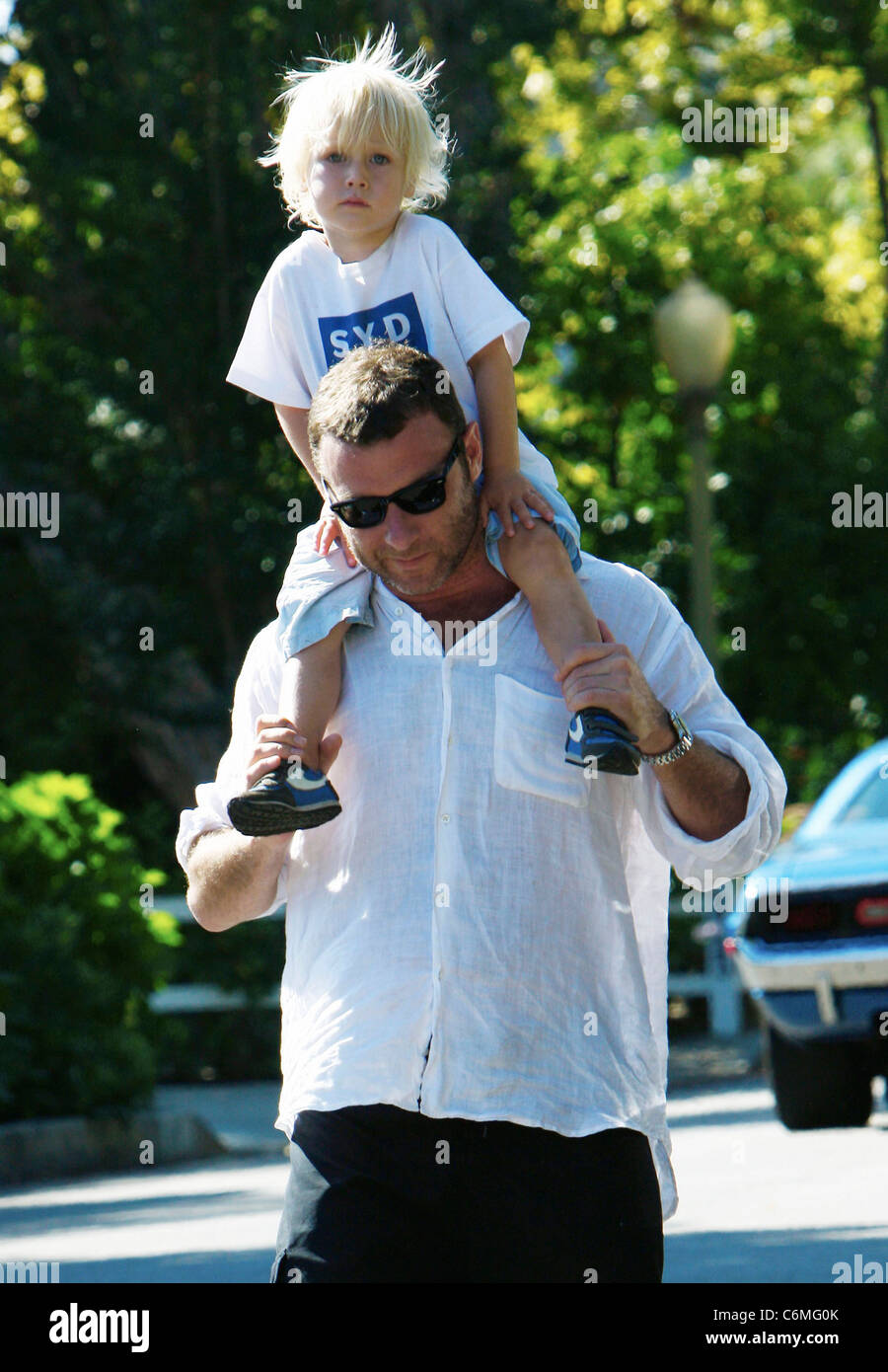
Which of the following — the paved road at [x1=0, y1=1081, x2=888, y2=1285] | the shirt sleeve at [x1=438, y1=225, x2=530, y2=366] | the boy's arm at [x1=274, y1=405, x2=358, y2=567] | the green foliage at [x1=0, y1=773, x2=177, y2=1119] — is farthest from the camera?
the green foliage at [x1=0, y1=773, x2=177, y2=1119]

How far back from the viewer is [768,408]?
63.1ft

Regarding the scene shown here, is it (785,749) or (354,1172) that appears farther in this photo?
(785,749)

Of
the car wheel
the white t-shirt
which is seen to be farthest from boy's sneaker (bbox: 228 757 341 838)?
the car wheel

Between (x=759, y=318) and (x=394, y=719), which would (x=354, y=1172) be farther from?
(x=759, y=318)

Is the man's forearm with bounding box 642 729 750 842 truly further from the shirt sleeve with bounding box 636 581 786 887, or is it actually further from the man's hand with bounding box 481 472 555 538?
the man's hand with bounding box 481 472 555 538

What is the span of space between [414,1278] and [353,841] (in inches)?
24.4

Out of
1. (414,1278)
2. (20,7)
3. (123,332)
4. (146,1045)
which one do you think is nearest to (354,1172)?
(414,1278)

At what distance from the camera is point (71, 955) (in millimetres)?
10664

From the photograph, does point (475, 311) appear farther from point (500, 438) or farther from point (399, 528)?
point (399, 528)

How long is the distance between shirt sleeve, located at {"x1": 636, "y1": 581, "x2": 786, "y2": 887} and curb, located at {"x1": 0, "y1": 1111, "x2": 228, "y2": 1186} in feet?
22.2

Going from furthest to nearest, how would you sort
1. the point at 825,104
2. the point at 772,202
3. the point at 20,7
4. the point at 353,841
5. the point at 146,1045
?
the point at 825,104, the point at 772,202, the point at 20,7, the point at 146,1045, the point at 353,841

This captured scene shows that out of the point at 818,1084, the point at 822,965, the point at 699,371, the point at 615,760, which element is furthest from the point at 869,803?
the point at 615,760

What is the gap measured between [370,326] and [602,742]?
1273mm

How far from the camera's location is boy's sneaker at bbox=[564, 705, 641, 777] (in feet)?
10.3
